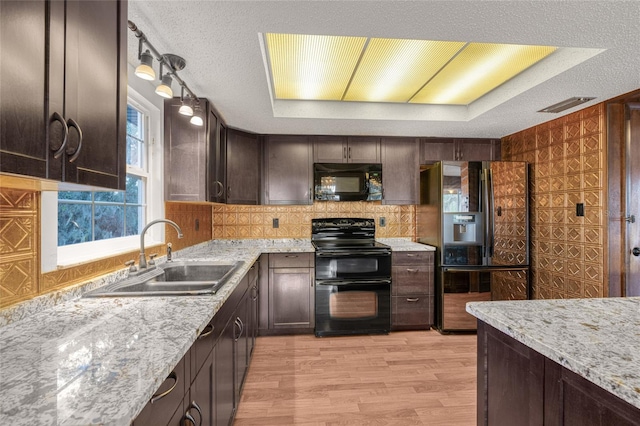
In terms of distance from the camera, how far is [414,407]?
1.87m

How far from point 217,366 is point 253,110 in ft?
6.59

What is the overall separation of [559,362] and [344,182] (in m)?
2.58

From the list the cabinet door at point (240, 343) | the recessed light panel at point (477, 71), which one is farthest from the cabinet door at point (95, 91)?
the recessed light panel at point (477, 71)

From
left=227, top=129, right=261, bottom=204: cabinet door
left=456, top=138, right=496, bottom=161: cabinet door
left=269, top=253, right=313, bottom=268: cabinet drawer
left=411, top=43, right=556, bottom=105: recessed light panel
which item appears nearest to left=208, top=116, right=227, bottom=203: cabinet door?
left=227, top=129, right=261, bottom=204: cabinet door

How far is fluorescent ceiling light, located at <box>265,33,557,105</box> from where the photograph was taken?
6.17 feet

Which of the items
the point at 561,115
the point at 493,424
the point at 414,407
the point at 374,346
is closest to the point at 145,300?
the point at 493,424

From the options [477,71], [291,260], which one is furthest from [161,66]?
[477,71]

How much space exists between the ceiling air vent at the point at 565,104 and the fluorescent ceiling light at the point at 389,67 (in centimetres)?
49

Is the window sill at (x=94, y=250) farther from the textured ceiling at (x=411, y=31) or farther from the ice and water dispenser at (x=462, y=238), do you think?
the ice and water dispenser at (x=462, y=238)

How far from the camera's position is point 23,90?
67 centimetres

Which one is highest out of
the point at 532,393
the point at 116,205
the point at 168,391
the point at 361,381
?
the point at 116,205

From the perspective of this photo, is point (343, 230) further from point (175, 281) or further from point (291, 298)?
point (175, 281)

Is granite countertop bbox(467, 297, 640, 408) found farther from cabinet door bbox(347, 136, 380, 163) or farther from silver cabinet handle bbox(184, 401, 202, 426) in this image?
cabinet door bbox(347, 136, 380, 163)

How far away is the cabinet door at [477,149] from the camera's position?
3.39 m
